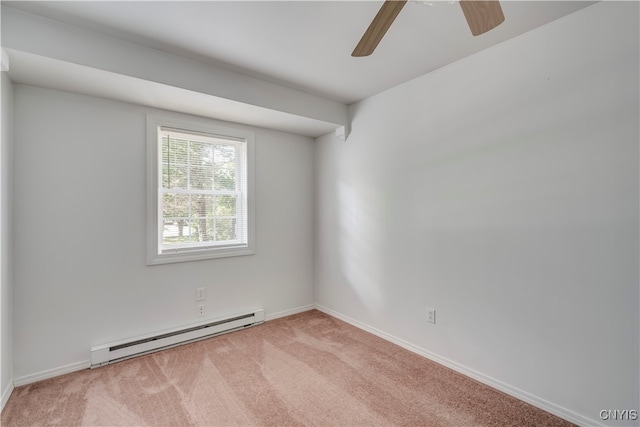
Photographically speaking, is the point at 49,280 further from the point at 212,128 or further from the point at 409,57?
the point at 409,57

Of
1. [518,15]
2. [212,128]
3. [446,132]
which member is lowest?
[446,132]

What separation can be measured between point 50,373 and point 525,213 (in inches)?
141

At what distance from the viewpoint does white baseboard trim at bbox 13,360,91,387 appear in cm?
210

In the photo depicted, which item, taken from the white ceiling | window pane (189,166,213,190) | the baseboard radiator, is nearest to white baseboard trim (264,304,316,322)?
the baseboard radiator

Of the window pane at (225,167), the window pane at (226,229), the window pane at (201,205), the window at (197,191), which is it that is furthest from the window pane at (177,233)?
the window pane at (225,167)

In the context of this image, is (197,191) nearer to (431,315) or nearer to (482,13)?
(431,315)

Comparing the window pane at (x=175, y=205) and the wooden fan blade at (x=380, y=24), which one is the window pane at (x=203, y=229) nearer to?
the window pane at (x=175, y=205)

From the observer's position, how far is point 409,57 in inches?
87.4

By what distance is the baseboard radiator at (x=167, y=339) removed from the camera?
235 centimetres

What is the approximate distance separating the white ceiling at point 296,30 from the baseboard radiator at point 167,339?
7.64ft


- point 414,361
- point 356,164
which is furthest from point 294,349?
point 356,164

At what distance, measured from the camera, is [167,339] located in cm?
264

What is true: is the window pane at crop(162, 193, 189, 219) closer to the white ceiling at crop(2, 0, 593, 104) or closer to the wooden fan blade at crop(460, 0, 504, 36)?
the white ceiling at crop(2, 0, 593, 104)

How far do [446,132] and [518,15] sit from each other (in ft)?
2.69
